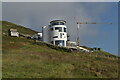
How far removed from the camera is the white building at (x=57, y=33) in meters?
97.1

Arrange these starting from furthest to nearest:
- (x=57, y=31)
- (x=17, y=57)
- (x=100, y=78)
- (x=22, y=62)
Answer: (x=57, y=31) < (x=17, y=57) < (x=22, y=62) < (x=100, y=78)

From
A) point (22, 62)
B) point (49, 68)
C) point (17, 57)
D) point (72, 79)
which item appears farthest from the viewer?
point (17, 57)

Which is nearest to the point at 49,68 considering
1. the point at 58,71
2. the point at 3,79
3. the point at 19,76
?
the point at 58,71

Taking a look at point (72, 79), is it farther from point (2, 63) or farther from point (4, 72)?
point (2, 63)

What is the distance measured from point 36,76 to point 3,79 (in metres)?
5.44

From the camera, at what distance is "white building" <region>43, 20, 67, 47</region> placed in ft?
318

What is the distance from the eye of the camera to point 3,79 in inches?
1404

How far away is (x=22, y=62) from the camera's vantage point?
2007 inches

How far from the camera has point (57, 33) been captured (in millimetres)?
97312

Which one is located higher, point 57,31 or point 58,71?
point 57,31

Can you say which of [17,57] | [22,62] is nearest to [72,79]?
[22,62]

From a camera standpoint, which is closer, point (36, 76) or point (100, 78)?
point (36, 76)

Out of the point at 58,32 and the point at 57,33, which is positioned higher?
the point at 58,32

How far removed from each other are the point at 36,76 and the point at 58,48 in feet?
138
